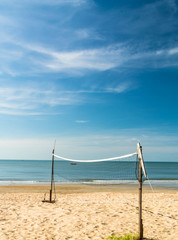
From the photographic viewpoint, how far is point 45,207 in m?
10.8

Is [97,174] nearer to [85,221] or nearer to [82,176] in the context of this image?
[82,176]

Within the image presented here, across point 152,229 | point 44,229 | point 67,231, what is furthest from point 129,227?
point 44,229

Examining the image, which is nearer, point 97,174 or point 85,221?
point 85,221

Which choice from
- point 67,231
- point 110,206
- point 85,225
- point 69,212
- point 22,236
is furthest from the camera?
point 110,206

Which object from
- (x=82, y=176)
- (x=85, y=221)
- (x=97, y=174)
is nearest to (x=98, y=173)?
(x=97, y=174)

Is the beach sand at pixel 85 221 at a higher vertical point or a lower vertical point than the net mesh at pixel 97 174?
higher

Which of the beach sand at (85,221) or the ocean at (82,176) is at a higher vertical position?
the beach sand at (85,221)

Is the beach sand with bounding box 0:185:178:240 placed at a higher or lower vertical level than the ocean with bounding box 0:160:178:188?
higher

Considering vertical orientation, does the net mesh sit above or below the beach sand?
below

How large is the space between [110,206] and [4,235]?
5.09 m

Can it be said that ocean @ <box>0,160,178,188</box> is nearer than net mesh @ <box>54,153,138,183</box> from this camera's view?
No

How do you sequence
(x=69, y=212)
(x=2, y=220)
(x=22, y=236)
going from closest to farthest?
(x=22, y=236), (x=2, y=220), (x=69, y=212)

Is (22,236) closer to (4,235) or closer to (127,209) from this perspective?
(4,235)

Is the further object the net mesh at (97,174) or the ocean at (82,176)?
the ocean at (82,176)
